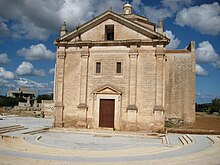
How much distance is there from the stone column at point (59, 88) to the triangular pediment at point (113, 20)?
1410 mm

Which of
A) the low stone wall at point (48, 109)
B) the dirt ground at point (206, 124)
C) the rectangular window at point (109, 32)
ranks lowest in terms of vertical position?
the dirt ground at point (206, 124)

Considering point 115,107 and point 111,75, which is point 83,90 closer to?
point 111,75

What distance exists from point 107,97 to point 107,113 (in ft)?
4.28

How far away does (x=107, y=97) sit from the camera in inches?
817

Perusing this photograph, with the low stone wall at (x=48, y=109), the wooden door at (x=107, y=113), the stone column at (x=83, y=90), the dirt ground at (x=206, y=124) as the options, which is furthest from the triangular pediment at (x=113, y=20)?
the low stone wall at (x=48, y=109)

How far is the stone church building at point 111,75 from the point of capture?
19922 millimetres

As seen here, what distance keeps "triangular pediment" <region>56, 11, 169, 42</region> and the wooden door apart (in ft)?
19.5

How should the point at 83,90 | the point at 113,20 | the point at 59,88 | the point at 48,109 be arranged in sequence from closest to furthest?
the point at 83,90, the point at 113,20, the point at 59,88, the point at 48,109

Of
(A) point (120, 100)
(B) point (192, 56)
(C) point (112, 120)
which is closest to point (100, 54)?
(A) point (120, 100)

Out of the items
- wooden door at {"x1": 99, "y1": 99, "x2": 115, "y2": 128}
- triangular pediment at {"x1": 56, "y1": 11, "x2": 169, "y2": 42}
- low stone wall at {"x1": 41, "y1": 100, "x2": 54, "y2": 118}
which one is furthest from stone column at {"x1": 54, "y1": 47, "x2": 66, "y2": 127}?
low stone wall at {"x1": 41, "y1": 100, "x2": 54, "y2": 118}

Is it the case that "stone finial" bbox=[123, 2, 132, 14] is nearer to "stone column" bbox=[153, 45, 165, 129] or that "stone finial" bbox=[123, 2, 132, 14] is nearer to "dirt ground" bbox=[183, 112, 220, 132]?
"stone column" bbox=[153, 45, 165, 129]

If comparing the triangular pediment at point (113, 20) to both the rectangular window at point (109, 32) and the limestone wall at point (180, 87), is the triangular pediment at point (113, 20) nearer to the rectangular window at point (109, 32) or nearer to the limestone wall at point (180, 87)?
the rectangular window at point (109, 32)

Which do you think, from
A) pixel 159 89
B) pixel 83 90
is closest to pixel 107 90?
pixel 83 90

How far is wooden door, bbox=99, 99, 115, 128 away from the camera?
68.2ft
